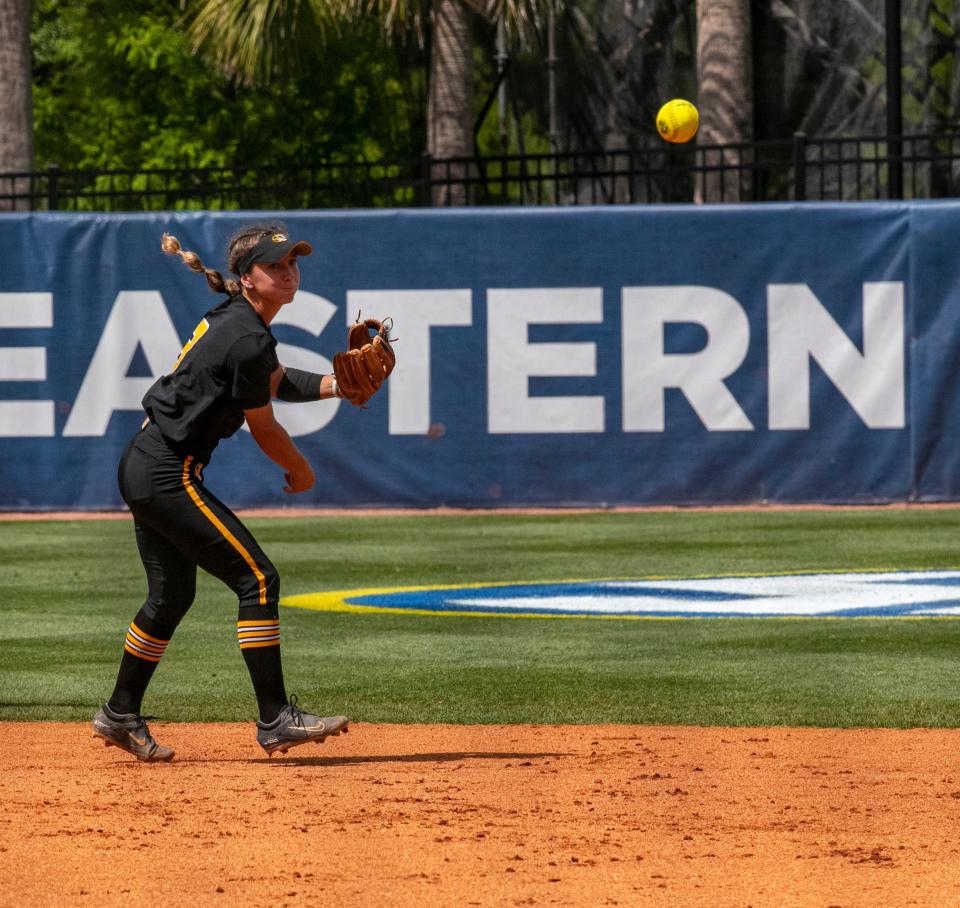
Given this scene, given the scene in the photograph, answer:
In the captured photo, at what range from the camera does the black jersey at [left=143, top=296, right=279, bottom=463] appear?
6.24 metres

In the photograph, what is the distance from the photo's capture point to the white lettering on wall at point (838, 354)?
15531mm

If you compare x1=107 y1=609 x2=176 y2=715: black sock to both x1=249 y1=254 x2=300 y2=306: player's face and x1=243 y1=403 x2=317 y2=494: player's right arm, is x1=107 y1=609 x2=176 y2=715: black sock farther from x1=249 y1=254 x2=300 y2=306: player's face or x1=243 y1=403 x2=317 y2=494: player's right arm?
x1=249 y1=254 x2=300 y2=306: player's face

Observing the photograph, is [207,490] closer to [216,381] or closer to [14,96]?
[216,381]

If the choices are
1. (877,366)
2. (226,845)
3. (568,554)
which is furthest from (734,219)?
(226,845)

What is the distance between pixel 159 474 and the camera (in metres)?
6.36

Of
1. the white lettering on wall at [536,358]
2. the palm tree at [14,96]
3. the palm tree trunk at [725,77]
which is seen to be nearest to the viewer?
the white lettering on wall at [536,358]

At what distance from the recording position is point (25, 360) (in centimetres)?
1595

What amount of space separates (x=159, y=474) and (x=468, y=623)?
3950 millimetres

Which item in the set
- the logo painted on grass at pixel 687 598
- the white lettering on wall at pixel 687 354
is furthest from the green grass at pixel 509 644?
the white lettering on wall at pixel 687 354

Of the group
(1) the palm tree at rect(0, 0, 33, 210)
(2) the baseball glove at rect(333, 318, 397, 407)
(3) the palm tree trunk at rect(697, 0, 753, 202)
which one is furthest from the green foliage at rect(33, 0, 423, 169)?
(2) the baseball glove at rect(333, 318, 397, 407)

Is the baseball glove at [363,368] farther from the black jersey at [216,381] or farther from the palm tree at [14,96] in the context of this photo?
the palm tree at [14,96]

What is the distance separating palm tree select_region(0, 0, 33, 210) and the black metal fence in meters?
0.30

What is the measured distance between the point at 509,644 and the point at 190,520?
3.34m

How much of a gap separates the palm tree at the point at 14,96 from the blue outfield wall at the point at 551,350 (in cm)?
605
